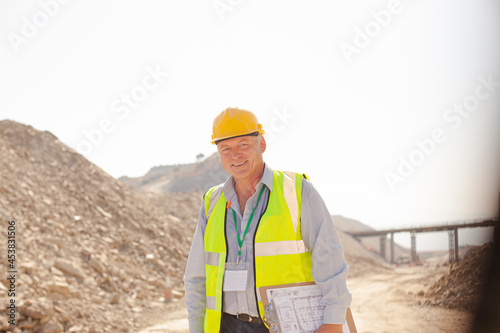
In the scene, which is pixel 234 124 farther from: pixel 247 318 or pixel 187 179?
pixel 187 179

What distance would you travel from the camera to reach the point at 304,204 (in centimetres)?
211

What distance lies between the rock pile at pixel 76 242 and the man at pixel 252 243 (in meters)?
5.51

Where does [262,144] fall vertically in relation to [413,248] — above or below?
above

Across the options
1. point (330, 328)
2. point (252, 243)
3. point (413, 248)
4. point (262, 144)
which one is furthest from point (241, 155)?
point (413, 248)

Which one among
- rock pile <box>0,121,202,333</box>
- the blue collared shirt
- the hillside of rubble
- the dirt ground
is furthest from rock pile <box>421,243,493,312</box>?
the hillside of rubble

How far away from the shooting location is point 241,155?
89.5 inches

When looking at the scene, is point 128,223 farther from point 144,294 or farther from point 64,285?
point 64,285

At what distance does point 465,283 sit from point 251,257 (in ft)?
25.0

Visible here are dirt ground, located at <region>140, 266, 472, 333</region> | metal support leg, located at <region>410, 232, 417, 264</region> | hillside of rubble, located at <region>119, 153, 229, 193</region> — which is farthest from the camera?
hillside of rubble, located at <region>119, 153, 229, 193</region>

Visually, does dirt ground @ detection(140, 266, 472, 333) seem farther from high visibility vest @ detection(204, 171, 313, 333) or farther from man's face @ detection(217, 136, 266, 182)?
man's face @ detection(217, 136, 266, 182)

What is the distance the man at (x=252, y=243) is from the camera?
2.01 metres

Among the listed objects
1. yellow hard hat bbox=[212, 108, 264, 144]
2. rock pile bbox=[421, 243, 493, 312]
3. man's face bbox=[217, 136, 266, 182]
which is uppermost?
yellow hard hat bbox=[212, 108, 264, 144]

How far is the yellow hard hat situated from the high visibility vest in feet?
1.12

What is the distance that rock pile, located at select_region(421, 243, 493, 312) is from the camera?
25.1ft
